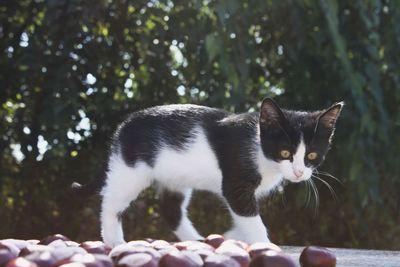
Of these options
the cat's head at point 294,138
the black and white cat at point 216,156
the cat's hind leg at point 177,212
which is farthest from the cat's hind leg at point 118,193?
the cat's head at point 294,138

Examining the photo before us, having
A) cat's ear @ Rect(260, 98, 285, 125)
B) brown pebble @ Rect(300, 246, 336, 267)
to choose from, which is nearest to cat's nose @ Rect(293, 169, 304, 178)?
cat's ear @ Rect(260, 98, 285, 125)

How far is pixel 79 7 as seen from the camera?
2.85 meters

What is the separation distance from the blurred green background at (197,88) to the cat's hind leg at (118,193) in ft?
1.96

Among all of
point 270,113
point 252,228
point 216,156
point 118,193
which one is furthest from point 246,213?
point 118,193

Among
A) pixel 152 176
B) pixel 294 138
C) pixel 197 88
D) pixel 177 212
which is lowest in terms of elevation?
pixel 177 212

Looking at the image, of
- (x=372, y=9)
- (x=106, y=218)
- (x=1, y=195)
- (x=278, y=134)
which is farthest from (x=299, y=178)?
(x=1, y=195)

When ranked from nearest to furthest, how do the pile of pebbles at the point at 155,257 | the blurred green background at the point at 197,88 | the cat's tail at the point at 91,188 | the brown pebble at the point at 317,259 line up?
1. the pile of pebbles at the point at 155,257
2. the brown pebble at the point at 317,259
3. the cat's tail at the point at 91,188
4. the blurred green background at the point at 197,88

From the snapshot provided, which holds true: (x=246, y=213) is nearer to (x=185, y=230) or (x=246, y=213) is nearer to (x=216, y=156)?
(x=216, y=156)

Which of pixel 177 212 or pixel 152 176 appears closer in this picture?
pixel 152 176

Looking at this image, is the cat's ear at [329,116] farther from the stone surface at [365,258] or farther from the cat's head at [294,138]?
the stone surface at [365,258]

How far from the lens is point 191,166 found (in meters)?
2.10

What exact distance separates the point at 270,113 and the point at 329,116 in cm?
18

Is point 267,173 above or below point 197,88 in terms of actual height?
below

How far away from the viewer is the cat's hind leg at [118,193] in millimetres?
2121
